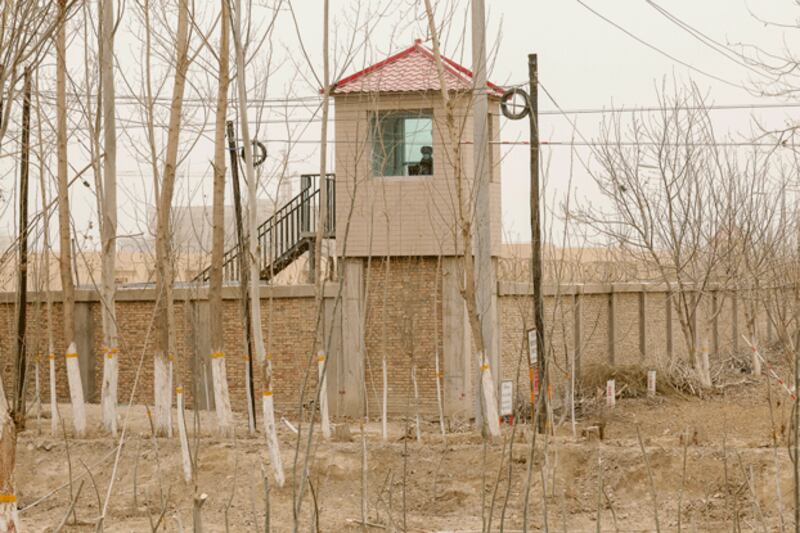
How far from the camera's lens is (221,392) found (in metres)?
16.8

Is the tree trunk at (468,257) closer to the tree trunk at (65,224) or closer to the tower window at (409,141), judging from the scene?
the tree trunk at (65,224)

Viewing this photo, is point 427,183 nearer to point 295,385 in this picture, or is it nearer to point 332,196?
point 332,196

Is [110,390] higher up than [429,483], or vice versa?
[110,390]

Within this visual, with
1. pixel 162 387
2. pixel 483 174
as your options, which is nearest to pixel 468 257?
pixel 483 174

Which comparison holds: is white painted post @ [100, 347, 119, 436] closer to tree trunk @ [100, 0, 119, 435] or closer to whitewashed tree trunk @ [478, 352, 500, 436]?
tree trunk @ [100, 0, 119, 435]

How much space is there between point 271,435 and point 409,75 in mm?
11655

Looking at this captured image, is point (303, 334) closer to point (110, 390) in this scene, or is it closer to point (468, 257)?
point (110, 390)

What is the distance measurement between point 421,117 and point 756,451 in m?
10.4

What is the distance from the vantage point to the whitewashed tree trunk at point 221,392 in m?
16.6

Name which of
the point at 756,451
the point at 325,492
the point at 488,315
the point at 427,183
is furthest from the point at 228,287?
the point at 756,451

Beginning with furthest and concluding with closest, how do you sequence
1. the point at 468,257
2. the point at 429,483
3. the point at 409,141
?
the point at 409,141 → the point at 468,257 → the point at 429,483

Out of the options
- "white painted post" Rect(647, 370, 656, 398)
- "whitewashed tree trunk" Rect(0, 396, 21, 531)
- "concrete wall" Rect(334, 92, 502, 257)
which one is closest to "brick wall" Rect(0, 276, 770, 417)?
"concrete wall" Rect(334, 92, 502, 257)

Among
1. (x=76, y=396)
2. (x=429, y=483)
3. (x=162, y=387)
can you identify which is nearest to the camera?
(x=429, y=483)

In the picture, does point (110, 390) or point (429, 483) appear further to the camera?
point (110, 390)
